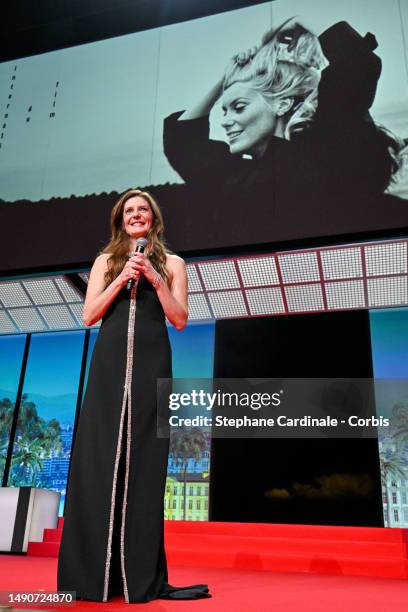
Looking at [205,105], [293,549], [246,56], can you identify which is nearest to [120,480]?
[293,549]

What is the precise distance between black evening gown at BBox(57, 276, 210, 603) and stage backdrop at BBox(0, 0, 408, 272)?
265cm

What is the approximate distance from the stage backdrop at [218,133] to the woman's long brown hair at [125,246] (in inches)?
94.7

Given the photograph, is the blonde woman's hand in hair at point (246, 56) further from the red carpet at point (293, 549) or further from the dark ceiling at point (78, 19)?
the red carpet at point (293, 549)

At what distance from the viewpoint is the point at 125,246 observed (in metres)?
1.57

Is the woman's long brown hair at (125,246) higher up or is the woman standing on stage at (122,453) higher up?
the woman's long brown hair at (125,246)

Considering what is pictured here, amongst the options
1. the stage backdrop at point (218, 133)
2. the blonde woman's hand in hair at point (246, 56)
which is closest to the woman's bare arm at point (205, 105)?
the stage backdrop at point (218, 133)

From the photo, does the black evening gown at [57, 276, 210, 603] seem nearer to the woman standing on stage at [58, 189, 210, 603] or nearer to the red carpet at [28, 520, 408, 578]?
the woman standing on stage at [58, 189, 210, 603]

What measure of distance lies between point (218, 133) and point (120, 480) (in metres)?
3.46

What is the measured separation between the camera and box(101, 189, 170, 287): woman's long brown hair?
5.01 feet

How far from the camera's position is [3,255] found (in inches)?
178

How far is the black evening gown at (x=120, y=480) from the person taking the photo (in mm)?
1276

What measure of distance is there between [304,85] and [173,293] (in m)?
3.24

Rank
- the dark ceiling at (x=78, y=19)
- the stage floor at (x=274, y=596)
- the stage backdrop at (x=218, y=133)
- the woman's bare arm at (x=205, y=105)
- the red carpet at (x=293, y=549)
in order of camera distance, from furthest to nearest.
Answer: the dark ceiling at (x=78, y=19) → the woman's bare arm at (x=205, y=105) → the stage backdrop at (x=218, y=133) → the red carpet at (x=293, y=549) → the stage floor at (x=274, y=596)

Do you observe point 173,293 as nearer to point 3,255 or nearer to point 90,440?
point 90,440
